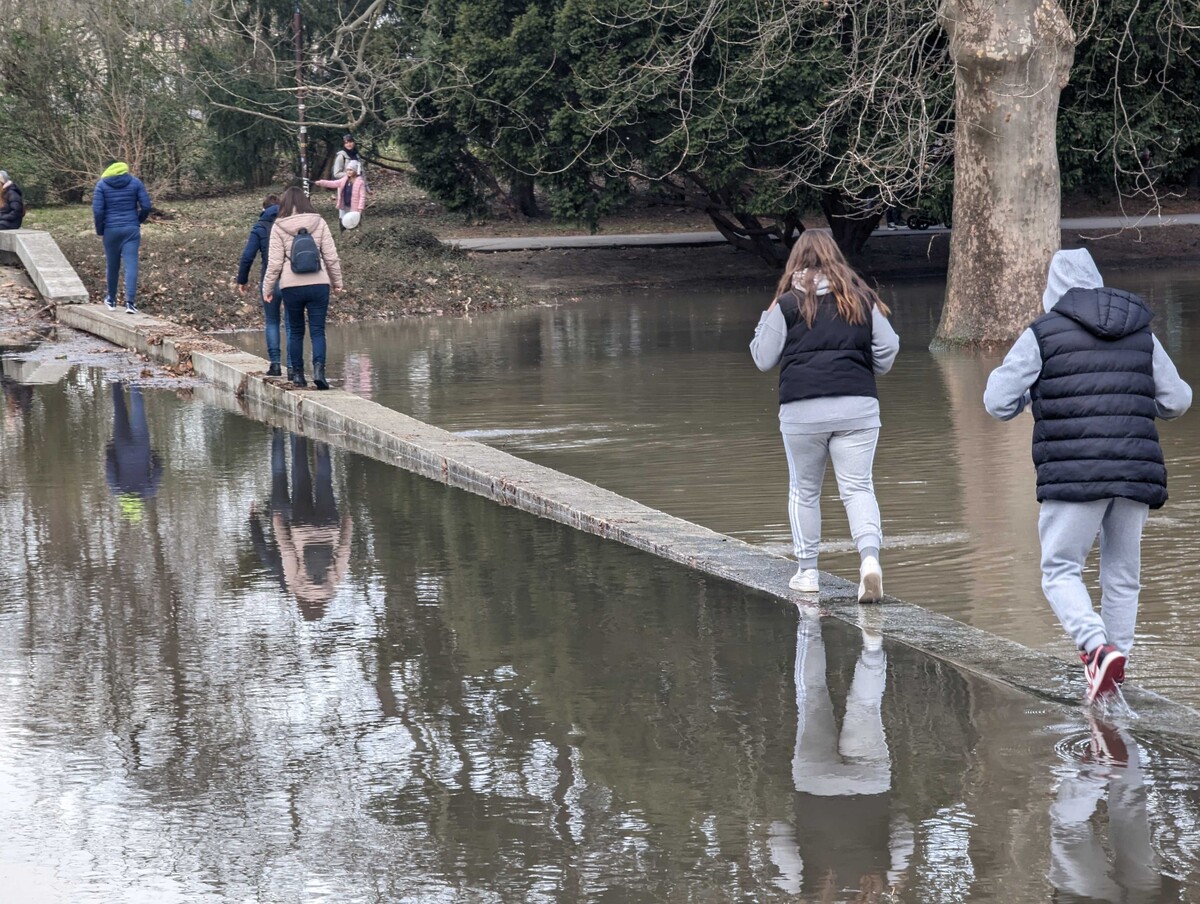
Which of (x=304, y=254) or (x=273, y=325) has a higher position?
(x=304, y=254)

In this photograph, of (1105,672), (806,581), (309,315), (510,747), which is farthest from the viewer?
(309,315)

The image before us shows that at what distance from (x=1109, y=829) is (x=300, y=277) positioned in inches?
358

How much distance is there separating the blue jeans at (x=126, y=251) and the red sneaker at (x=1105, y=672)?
14.1 m

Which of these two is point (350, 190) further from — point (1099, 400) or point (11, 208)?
point (1099, 400)

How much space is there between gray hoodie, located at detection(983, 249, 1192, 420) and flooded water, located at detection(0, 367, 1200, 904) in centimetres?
96

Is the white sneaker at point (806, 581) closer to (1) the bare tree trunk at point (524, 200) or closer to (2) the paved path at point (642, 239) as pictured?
(2) the paved path at point (642, 239)

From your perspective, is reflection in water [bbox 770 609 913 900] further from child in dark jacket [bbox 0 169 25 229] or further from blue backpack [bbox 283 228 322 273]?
child in dark jacket [bbox 0 169 25 229]

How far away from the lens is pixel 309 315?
1255 cm

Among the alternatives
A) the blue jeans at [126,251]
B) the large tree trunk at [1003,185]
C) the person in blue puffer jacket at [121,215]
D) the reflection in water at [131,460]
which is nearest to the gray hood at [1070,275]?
the reflection in water at [131,460]

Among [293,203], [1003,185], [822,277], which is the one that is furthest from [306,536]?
[1003,185]

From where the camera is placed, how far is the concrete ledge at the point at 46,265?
19.2 metres

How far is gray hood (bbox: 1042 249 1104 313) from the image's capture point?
5.66 meters

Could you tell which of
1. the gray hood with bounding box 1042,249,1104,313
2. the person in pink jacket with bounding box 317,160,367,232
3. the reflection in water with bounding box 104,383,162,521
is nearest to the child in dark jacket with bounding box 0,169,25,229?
the person in pink jacket with bounding box 317,160,367,232

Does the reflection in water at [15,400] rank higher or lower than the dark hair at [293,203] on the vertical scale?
lower
